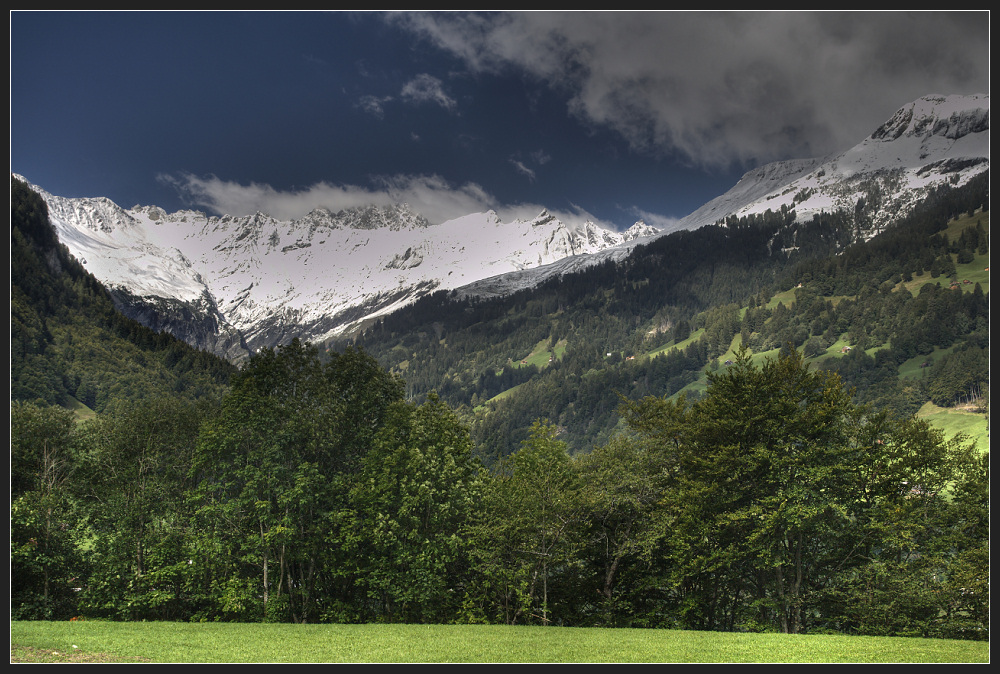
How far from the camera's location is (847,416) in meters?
26.6

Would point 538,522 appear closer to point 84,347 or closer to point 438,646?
point 438,646

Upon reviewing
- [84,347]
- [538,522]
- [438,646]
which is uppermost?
[84,347]

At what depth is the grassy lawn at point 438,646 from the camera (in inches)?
597

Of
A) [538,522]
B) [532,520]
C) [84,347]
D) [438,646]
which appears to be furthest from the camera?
[84,347]

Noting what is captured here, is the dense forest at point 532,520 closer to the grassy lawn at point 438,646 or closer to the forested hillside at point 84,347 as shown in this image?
the grassy lawn at point 438,646

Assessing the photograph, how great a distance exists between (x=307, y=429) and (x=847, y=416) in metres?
24.6

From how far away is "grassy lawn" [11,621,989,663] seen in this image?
15.2 m

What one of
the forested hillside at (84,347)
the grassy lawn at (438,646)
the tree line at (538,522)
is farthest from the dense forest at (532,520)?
the forested hillside at (84,347)

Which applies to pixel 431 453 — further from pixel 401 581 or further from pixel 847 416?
pixel 847 416

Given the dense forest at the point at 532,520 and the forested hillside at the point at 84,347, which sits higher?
the forested hillside at the point at 84,347

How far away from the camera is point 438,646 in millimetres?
17359

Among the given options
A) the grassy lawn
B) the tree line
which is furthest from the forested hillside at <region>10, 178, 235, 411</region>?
the grassy lawn

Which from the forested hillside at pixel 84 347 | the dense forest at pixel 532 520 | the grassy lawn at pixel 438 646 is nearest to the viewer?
the grassy lawn at pixel 438 646

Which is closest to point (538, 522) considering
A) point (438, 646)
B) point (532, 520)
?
point (532, 520)
